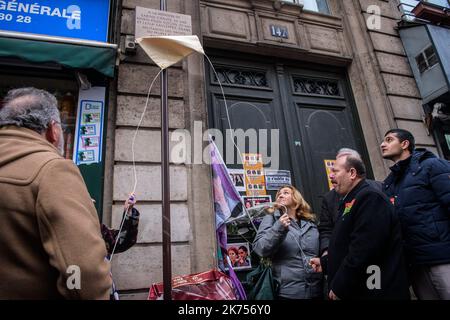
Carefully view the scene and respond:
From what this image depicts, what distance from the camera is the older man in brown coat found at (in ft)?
4.21

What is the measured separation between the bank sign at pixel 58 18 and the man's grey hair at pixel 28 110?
3220mm

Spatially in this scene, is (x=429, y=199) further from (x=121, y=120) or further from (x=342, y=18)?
(x=342, y=18)

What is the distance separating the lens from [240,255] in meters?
4.47

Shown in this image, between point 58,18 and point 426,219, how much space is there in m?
5.25

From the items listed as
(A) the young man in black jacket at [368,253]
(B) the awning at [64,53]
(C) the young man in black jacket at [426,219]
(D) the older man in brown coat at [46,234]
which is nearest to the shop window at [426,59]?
(C) the young man in black jacket at [426,219]

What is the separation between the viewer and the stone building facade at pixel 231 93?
156 inches

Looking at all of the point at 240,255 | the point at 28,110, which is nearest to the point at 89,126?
the point at 28,110

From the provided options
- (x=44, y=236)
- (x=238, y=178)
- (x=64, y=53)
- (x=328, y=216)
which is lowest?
(x=44, y=236)

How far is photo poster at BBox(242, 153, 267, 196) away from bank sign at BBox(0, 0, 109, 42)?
288 centimetres

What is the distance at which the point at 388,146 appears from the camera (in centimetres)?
348

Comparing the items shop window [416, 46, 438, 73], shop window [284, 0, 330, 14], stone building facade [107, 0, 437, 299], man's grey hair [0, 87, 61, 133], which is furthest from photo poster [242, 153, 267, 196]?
shop window [416, 46, 438, 73]

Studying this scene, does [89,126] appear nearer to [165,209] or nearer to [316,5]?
[165,209]

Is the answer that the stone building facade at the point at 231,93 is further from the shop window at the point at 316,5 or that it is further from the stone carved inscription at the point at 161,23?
the stone carved inscription at the point at 161,23
